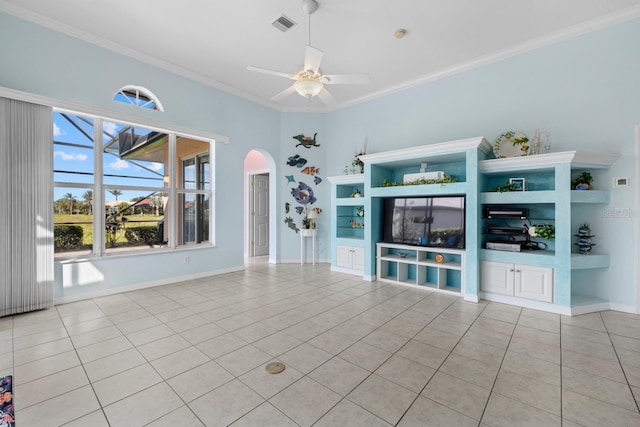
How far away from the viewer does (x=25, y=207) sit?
3.42m

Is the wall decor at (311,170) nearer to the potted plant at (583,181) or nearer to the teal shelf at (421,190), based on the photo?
the teal shelf at (421,190)

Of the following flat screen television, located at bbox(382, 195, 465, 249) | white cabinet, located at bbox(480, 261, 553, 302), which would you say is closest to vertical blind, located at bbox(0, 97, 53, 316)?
flat screen television, located at bbox(382, 195, 465, 249)

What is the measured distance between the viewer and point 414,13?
346cm

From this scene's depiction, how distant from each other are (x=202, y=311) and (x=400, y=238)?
3.30m

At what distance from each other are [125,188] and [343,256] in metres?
4.01

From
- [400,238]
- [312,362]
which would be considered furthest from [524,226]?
[312,362]

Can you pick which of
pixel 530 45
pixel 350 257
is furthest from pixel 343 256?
pixel 530 45

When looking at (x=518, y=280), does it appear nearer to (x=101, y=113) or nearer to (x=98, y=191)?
(x=98, y=191)

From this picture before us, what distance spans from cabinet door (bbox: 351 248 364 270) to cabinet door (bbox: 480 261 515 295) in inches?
81.6

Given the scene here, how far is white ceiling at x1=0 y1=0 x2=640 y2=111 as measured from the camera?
334 centimetres

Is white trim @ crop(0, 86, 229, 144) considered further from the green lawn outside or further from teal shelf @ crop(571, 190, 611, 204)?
teal shelf @ crop(571, 190, 611, 204)

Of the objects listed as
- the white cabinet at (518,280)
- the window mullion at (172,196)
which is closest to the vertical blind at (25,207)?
the window mullion at (172,196)

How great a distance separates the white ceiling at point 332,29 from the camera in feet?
11.0

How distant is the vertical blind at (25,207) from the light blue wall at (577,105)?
19.0ft
